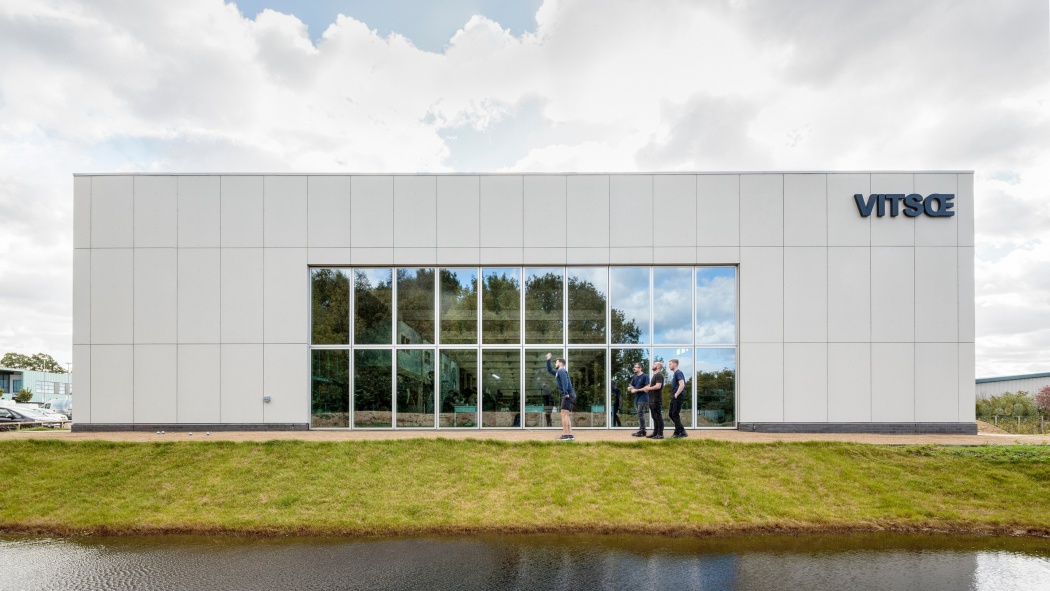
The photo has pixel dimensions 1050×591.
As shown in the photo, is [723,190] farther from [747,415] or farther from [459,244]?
[459,244]

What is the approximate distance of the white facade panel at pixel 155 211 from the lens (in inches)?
631

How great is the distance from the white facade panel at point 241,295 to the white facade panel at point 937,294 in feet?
55.1

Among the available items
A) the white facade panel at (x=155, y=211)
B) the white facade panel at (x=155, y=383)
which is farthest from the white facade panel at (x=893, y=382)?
the white facade panel at (x=155, y=211)

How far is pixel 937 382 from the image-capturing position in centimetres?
1561

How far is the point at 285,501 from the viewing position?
31.6ft

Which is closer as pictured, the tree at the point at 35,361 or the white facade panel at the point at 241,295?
the white facade panel at the point at 241,295

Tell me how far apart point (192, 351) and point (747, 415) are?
46.5 feet

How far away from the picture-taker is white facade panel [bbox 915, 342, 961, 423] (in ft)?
51.0

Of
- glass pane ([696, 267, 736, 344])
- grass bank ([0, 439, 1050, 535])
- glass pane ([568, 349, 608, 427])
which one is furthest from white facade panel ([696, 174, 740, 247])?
grass bank ([0, 439, 1050, 535])

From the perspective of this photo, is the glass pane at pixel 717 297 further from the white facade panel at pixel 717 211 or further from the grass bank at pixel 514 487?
the grass bank at pixel 514 487

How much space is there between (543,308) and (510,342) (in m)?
1.23

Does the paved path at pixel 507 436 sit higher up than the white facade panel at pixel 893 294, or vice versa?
the white facade panel at pixel 893 294

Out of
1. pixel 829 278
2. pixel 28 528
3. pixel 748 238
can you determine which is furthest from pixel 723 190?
pixel 28 528

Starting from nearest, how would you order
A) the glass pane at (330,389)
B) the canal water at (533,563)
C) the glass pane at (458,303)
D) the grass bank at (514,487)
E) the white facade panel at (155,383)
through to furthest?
the canal water at (533,563) < the grass bank at (514,487) < the white facade panel at (155,383) < the glass pane at (330,389) < the glass pane at (458,303)
